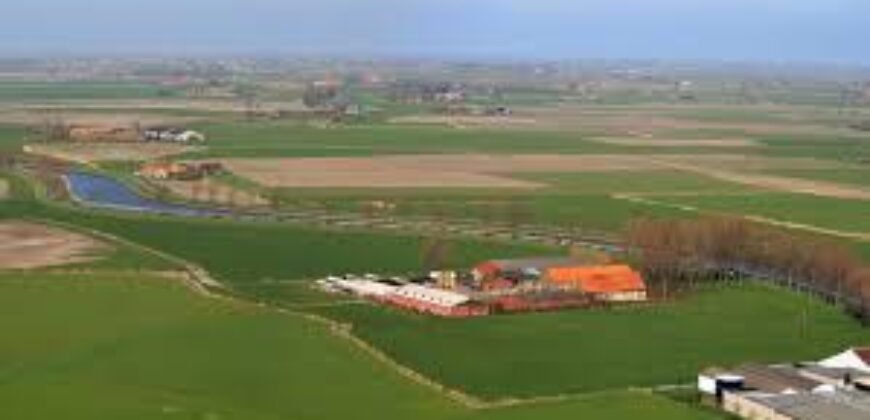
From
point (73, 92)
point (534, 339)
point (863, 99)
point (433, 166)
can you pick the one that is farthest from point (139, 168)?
point (863, 99)

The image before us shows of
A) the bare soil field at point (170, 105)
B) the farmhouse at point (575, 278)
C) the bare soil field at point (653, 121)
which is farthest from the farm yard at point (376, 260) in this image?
the bare soil field at point (170, 105)

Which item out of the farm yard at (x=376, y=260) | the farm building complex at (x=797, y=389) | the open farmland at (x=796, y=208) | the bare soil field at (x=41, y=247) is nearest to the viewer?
the farm building complex at (x=797, y=389)

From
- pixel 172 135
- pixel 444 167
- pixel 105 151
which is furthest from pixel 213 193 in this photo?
pixel 172 135

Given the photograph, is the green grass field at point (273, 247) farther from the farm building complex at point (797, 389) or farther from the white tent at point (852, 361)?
the farm building complex at point (797, 389)

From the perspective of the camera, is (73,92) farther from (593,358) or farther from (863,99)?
(593,358)

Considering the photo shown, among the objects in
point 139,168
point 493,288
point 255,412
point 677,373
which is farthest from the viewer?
point 139,168

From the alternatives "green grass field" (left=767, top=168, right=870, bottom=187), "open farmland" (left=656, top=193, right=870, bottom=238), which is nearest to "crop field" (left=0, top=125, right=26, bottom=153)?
"open farmland" (left=656, top=193, right=870, bottom=238)
